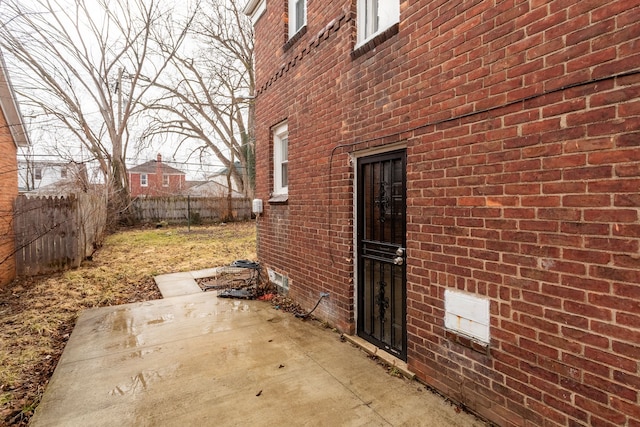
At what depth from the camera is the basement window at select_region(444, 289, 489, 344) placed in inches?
96.0

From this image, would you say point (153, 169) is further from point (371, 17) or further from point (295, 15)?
point (371, 17)

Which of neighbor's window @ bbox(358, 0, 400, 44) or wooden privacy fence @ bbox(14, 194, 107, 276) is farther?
wooden privacy fence @ bbox(14, 194, 107, 276)

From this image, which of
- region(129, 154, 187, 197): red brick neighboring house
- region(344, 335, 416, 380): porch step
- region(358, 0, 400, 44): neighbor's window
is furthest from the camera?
region(129, 154, 187, 197): red brick neighboring house

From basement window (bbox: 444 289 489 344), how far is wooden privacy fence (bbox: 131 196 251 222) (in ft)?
56.8

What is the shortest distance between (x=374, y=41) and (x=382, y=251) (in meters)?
2.18

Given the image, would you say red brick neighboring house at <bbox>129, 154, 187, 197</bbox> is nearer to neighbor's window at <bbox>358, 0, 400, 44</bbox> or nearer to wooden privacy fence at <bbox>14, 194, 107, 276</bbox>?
wooden privacy fence at <bbox>14, 194, 107, 276</bbox>

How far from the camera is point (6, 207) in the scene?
654 centimetres

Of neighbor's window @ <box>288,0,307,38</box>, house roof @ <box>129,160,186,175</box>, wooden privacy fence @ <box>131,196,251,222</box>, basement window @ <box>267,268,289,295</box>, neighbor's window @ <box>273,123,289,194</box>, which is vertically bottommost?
basement window @ <box>267,268,289,295</box>

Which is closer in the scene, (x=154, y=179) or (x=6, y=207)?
(x=6, y=207)

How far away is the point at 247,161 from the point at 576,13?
2173cm

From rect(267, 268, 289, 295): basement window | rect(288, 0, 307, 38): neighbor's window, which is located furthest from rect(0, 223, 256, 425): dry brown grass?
rect(288, 0, 307, 38): neighbor's window

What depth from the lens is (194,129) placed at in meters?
21.7

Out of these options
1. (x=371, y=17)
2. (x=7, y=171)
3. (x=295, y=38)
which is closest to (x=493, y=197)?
(x=371, y=17)

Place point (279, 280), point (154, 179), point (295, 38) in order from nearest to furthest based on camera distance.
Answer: point (295, 38) → point (279, 280) → point (154, 179)
